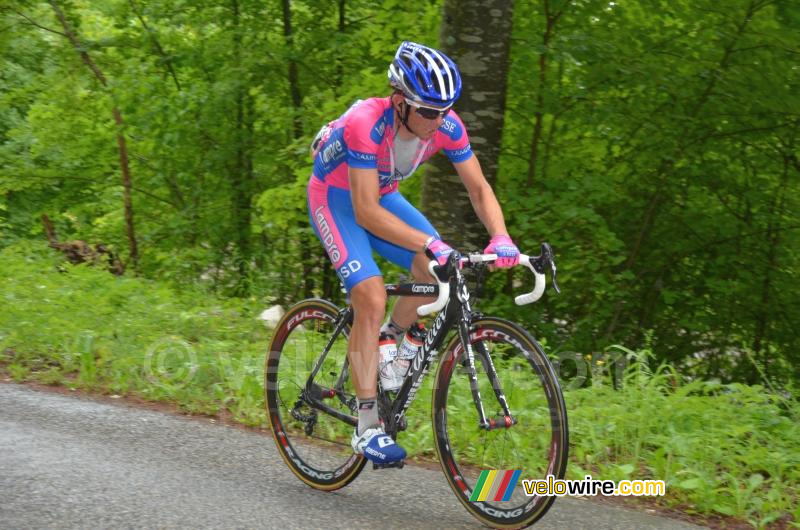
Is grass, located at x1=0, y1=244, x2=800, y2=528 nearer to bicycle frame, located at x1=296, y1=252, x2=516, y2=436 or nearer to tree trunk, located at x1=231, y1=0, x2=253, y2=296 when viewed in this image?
bicycle frame, located at x1=296, y1=252, x2=516, y2=436

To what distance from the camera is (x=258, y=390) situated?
20.4 ft

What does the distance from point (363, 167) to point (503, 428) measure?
135 cm

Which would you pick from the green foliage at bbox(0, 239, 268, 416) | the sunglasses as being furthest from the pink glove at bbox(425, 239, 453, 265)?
the green foliage at bbox(0, 239, 268, 416)

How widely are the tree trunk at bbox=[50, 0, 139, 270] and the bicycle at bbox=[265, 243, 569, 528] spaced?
928cm

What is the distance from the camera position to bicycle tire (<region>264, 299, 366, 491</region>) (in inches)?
190

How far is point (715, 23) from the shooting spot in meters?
8.32

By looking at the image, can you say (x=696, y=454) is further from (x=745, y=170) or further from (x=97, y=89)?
(x=97, y=89)

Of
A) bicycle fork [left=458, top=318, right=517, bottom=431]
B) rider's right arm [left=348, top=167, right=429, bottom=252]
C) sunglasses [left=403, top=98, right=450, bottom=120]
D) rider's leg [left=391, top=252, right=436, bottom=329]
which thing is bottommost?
bicycle fork [left=458, top=318, right=517, bottom=431]

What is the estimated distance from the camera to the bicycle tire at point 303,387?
4.83m

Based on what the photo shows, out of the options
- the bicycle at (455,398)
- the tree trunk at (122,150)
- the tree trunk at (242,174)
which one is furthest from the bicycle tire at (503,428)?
the tree trunk at (122,150)

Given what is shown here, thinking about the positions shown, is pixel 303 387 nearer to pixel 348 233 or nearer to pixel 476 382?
pixel 348 233

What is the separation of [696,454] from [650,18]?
519cm

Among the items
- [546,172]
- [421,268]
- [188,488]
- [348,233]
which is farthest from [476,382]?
[546,172]

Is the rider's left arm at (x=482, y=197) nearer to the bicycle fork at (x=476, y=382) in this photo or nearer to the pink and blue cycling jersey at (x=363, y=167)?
the pink and blue cycling jersey at (x=363, y=167)
